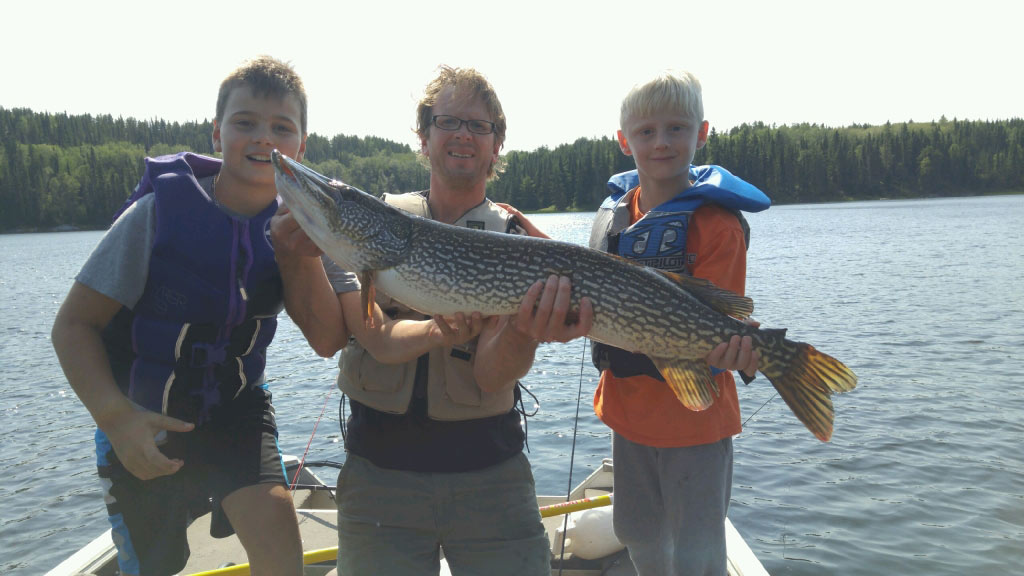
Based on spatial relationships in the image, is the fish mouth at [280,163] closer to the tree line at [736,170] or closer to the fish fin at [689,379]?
the fish fin at [689,379]

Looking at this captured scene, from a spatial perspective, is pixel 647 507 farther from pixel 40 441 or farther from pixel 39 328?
pixel 39 328

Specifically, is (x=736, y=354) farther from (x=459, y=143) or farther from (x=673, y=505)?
(x=459, y=143)

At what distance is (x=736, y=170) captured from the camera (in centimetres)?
8388

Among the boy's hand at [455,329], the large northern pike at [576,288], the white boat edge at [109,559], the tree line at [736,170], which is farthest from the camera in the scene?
the tree line at [736,170]

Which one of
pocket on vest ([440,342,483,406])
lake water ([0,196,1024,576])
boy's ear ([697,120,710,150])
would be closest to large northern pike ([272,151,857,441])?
pocket on vest ([440,342,483,406])

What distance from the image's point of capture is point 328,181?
9.22 ft

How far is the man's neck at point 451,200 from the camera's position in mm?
3025

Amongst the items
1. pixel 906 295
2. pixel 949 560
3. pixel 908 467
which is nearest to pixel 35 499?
pixel 949 560

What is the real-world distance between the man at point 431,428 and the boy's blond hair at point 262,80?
1.74ft

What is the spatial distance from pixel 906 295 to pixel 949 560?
1234 cm

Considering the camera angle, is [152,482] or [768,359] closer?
[152,482]

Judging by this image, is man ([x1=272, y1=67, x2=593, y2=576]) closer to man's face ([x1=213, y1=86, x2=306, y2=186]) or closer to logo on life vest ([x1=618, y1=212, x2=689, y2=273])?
man's face ([x1=213, y1=86, x2=306, y2=186])

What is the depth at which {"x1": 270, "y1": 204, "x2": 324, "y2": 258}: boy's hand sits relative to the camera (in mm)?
2588

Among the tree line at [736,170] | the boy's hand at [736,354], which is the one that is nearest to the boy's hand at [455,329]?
the boy's hand at [736,354]
